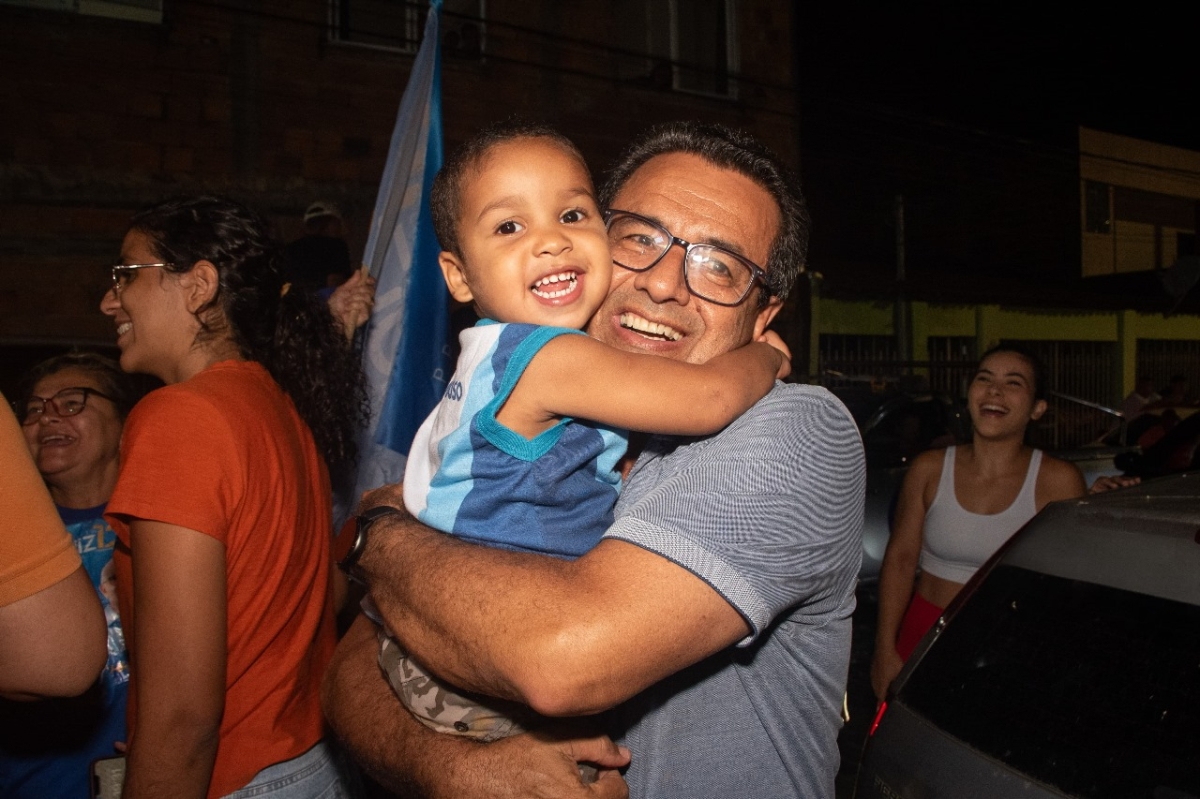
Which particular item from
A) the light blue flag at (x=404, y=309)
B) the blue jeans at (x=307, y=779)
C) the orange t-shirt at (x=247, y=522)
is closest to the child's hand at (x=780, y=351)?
the orange t-shirt at (x=247, y=522)

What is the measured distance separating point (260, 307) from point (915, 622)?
368cm

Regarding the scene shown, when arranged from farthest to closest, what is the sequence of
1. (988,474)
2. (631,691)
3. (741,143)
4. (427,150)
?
(988,474) < (427,150) < (741,143) < (631,691)

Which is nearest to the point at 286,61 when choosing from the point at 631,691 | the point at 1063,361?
the point at 631,691

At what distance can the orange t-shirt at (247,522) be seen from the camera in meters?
2.24

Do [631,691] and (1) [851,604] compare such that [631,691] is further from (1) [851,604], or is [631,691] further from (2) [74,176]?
(2) [74,176]

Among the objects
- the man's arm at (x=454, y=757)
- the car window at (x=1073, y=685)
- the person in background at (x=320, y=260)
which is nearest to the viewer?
the man's arm at (x=454, y=757)

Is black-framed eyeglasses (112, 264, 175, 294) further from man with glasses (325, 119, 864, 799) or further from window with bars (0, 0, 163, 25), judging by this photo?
window with bars (0, 0, 163, 25)

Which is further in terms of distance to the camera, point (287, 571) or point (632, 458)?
point (287, 571)

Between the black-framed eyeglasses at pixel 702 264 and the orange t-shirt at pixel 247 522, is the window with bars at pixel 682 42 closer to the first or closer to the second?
the black-framed eyeglasses at pixel 702 264

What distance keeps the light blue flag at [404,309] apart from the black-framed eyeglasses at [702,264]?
6.80 ft

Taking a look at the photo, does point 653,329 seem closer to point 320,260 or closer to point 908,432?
point 320,260

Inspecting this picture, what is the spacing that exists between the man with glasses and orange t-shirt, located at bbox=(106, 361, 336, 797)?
36 cm

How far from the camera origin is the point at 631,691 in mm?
1578

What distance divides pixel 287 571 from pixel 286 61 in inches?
330
